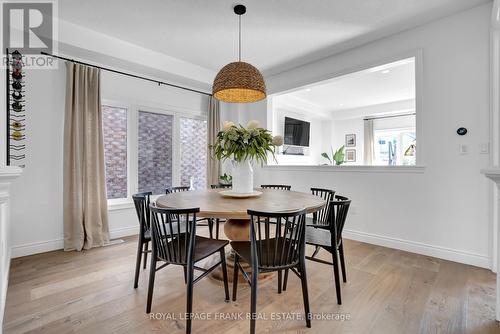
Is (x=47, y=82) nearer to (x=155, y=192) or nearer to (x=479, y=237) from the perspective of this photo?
(x=155, y=192)

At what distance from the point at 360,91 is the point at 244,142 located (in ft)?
13.9

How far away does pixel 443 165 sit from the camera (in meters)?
2.72

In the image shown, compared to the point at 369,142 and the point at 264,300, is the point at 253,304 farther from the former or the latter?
the point at 369,142

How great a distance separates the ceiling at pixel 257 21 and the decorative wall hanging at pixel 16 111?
772mm

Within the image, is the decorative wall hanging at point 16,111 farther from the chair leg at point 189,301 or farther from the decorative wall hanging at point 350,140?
the decorative wall hanging at point 350,140

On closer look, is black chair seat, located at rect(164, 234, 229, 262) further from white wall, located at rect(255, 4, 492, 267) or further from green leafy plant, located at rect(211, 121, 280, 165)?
white wall, located at rect(255, 4, 492, 267)

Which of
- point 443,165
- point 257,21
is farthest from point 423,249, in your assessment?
point 257,21

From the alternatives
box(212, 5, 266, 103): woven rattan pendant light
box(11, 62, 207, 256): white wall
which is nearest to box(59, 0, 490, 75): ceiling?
box(212, 5, 266, 103): woven rattan pendant light

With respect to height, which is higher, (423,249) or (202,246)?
(202,246)

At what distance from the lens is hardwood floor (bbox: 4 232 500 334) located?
64.3 inches

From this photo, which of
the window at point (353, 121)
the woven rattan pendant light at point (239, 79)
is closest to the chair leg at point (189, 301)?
the woven rattan pendant light at point (239, 79)

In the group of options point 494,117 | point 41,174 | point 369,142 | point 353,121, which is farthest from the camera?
point 353,121

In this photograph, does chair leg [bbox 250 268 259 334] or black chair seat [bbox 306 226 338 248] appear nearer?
chair leg [bbox 250 268 259 334]

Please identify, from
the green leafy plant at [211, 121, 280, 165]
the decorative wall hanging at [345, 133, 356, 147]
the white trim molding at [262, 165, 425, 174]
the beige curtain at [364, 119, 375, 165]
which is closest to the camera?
the green leafy plant at [211, 121, 280, 165]
